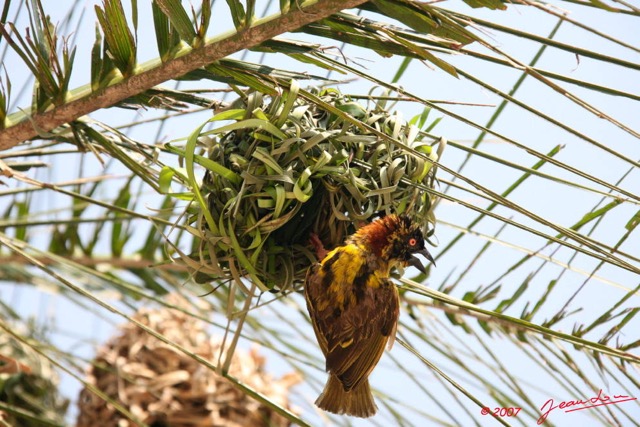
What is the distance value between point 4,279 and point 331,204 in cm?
177

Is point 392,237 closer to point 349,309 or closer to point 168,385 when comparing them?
point 349,309

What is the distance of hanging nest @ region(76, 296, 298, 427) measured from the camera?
313 centimetres

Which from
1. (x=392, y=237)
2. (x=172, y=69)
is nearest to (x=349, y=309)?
(x=392, y=237)

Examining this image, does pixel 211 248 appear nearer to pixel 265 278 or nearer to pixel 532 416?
pixel 265 278

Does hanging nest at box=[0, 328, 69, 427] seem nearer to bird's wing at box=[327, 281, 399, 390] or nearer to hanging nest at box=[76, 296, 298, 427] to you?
hanging nest at box=[76, 296, 298, 427]

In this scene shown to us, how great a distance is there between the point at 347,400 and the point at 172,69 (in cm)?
81

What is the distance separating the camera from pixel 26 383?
2.99 meters

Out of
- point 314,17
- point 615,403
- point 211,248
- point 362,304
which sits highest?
point 314,17

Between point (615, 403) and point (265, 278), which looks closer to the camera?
point (265, 278)

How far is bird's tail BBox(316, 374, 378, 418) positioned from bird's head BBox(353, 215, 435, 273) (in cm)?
31

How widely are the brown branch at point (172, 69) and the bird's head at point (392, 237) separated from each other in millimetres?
482

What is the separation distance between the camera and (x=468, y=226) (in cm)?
205

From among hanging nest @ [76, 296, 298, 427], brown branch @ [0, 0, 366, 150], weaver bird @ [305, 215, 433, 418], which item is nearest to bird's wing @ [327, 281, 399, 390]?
weaver bird @ [305, 215, 433, 418]

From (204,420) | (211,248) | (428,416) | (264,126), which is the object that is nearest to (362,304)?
(211,248)
